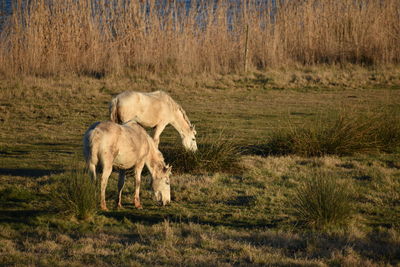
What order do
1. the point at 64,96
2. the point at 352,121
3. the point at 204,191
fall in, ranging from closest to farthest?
1. the point at 204,191
2. the point at 352,121
3. the point at 64,96

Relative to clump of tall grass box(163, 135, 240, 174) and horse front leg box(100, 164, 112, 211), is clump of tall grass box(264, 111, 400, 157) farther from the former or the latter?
horse front leg box(100, 164, 112, 211)

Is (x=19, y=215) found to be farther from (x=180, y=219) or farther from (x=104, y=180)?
(x=180, y=219)

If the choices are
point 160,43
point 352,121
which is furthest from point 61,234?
point 160,43

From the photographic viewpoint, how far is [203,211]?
7973 millimetres

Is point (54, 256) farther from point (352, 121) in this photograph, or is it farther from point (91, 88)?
point (91, 88)

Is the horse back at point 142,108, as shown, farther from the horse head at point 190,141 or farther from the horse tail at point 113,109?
the horse head at point 190,141

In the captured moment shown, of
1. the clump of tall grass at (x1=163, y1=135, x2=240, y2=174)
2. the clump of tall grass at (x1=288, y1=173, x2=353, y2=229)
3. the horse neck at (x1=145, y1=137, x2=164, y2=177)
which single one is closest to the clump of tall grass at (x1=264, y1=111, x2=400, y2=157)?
the clump of tall grass at (x1=163, y1=135, x2=240, y2=174)

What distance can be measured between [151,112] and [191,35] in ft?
42.1

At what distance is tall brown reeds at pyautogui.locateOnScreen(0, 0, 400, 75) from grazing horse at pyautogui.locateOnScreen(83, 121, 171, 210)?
15.3m

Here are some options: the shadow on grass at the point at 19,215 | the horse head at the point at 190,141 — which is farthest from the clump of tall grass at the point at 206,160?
the shadow on grass at the point at 19,215

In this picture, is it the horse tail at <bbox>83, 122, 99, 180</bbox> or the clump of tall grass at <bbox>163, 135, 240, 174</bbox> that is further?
the clump of tall grass at <bbox>163, 135, 240, 174</bbox>

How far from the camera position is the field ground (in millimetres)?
5902

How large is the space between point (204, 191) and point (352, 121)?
4565 mm

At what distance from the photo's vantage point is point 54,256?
580 cm
